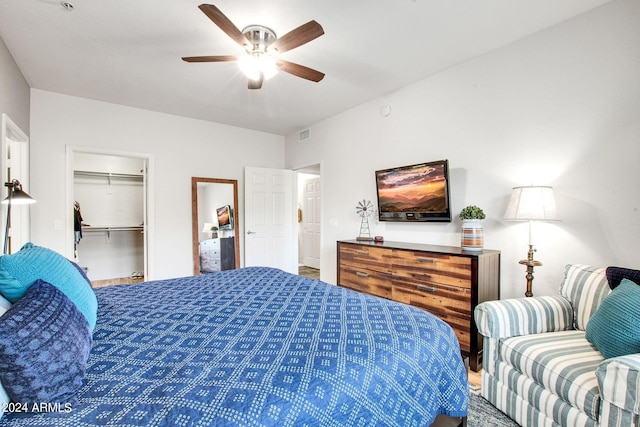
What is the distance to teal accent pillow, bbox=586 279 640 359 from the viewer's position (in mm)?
1416

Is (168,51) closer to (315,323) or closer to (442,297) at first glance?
(315,323)

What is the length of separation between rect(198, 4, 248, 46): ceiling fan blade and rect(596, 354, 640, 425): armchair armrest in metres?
2.67

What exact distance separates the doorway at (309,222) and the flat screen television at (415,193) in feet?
10.1

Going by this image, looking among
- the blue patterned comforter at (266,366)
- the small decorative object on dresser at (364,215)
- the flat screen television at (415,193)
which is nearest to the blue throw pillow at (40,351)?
the blue patterned comforter at (266,366)

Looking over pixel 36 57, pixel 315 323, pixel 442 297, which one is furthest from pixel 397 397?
pixel 36 57

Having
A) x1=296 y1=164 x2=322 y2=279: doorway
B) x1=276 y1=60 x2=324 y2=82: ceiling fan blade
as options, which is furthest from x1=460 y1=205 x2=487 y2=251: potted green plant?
x1=296 y1=164 x2=322 y2=279: doorway

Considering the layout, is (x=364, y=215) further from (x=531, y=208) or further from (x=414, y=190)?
(x=531, y=208)

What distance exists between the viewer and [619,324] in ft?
4.82

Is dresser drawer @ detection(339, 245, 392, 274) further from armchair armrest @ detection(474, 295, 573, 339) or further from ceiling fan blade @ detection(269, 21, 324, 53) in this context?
ceiling fan blade @ detection(269, 21, 324, 53)

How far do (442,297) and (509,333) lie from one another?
0.72 metres

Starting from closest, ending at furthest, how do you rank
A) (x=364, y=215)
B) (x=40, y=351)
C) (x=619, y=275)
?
(x=40, y=351)
(x=619, y=275)
(x=364, y=215)

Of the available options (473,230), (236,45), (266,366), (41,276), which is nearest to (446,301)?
(473,230)

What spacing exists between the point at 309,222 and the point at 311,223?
9cm

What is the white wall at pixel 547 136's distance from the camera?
208 centimetres
